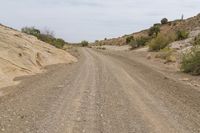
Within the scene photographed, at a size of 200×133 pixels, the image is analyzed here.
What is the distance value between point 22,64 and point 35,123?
42.6ft

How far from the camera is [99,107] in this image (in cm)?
1208

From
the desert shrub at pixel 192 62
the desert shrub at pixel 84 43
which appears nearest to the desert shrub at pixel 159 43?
the desert shrub at pixel 192 62

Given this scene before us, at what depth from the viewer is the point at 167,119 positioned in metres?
10.7

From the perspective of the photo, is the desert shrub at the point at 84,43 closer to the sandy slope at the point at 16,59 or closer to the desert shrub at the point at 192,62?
the sandy slope at the point at 16,59

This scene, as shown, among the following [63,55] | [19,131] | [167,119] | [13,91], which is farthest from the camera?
[63,55]

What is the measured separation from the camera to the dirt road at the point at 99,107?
381 inches

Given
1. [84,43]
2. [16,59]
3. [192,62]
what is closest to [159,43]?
[192,62]

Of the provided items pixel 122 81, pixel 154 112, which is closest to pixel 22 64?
pixel 122 81

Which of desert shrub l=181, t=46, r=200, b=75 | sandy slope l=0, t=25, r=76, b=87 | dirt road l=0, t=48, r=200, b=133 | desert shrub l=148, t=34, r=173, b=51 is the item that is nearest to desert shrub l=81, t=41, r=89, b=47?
desert shrub l=148, t=34, r=173, b=51

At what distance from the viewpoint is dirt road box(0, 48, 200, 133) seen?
9672 mm

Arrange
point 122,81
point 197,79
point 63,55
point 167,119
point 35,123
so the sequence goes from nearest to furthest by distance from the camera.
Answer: point 35,123
point 167,119
point 122,81
point 197,79
point 63,55

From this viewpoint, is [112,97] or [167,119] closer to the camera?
[167,119]

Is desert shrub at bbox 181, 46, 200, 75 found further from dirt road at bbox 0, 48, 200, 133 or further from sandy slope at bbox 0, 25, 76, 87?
sandy slope at bbox 0, 25, 76, 87

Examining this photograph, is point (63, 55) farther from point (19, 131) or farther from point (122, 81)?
point (19, 131)
